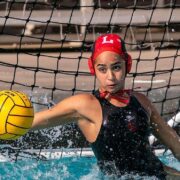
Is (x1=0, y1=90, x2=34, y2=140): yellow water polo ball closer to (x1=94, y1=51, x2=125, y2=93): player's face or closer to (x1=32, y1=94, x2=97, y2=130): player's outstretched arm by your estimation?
(x1=32, y1=94, x2=97, y2=130): player's outstretched arm

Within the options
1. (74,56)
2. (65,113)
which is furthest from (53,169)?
(74,56)

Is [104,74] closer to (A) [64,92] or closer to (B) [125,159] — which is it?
(B) [125,159]

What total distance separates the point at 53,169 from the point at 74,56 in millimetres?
3838

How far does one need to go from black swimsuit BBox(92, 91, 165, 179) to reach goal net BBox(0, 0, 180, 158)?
43.4 inches

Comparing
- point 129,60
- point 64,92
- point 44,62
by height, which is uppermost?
point 44,62

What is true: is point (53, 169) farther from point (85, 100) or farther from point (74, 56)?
point (74, 56)

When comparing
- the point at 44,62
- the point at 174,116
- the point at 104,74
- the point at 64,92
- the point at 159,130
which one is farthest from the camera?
the point at 44,62

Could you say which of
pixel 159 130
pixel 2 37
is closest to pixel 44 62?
pixel 2 37

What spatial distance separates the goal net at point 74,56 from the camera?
4629 mm

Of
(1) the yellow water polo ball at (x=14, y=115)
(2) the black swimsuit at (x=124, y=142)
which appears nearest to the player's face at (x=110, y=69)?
(2) the black swimsuit at (x=124, y=142)

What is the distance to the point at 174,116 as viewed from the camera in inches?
174

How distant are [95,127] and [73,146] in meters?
1.25

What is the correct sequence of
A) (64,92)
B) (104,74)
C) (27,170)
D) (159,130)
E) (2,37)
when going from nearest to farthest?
(104,74) < (159,130) < (27,170) < (64,92) < (2,37)

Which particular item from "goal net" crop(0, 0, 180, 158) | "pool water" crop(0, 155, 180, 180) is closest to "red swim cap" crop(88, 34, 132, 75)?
"pool water" crop(0, 155, 180, 180)
